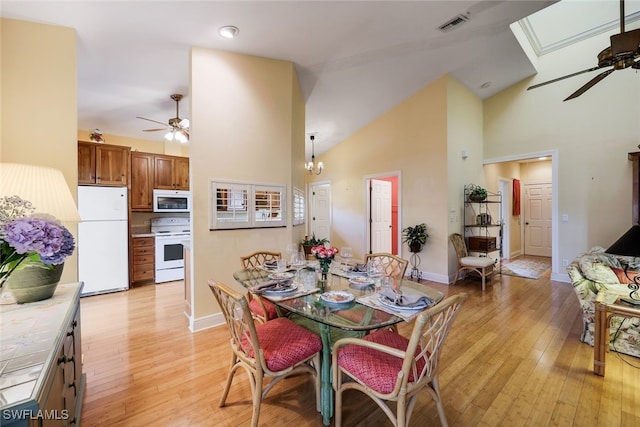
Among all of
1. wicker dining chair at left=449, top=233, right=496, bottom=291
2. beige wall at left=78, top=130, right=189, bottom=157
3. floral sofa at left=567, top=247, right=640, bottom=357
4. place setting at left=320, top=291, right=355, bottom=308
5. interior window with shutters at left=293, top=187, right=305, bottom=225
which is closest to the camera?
place setting at left=320, top=291, right=355, bottom=308

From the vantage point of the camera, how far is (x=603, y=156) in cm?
428

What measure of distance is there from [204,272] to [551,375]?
3.27 meters

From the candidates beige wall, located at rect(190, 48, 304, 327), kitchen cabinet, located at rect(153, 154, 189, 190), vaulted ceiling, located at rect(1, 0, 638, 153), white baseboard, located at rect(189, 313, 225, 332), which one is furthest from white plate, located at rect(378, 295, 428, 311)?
kitchen cabinet, located at rect(153, 154, 189, 190)

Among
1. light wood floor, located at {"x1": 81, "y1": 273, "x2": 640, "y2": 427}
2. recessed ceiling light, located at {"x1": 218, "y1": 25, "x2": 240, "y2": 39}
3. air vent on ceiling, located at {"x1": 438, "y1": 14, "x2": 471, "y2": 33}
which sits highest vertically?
air vent on ceiling, located at {"x1": 438, "y1": 14, "x2": 471, "y2": 33}

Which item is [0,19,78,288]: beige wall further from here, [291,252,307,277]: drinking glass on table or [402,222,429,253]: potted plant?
[402,222,429,253]: potted plant

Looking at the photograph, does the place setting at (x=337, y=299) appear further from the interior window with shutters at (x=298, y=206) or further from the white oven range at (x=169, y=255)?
the white oven range at (x=169, y=255)

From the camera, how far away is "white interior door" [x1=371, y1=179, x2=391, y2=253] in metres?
6.09

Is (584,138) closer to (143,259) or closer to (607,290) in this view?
(607,290)

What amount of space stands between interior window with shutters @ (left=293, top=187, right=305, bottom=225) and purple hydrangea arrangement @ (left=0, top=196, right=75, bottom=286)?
2.63 meters

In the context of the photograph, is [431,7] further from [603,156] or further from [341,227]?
[341,227]

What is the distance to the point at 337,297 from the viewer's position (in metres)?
1.67

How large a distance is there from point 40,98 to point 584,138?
7.17 metres

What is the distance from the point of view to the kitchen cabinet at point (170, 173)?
4.76 metres

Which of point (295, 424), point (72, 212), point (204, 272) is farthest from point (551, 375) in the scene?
point (72, 212)
